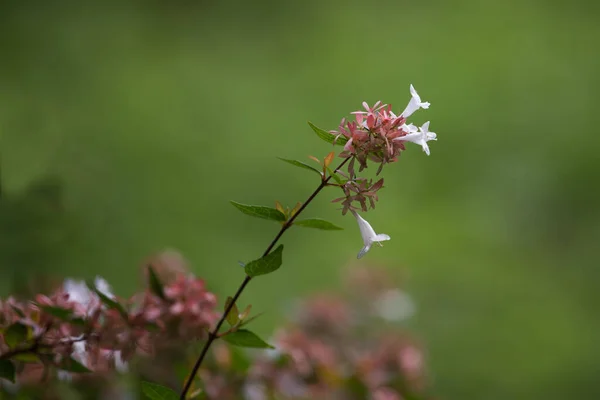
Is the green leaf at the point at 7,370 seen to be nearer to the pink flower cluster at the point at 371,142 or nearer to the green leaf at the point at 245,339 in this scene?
the green leaf at the point at 245,339

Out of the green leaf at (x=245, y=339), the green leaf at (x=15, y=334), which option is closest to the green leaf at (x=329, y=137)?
the green leaf at (x=245, y=339)

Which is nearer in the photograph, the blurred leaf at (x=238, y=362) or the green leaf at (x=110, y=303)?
the green leaf at (x=110, y=303)

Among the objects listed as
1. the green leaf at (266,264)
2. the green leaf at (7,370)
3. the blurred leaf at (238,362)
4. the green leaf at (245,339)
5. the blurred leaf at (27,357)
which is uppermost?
the blurred leaf at (238,362)

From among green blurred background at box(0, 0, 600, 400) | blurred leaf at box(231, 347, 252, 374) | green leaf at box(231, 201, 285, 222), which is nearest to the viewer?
green leaf at box(231, 201, 285, 222)

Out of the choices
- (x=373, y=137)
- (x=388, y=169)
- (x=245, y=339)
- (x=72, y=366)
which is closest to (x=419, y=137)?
(x=373, y=137)

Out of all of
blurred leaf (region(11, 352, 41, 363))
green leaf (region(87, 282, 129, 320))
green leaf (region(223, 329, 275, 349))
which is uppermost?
green leaf (region(223, 329, 275, 349))

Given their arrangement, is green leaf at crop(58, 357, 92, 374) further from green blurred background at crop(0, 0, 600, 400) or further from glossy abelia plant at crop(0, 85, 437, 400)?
green blurred background at crop(0, 0, 600, 400)

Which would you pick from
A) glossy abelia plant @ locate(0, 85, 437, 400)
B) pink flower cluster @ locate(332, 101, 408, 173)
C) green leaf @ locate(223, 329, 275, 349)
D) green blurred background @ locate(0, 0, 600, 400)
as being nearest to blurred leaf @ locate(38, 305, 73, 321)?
glossy abelia plant @ locate(0, 85, 437, 400)

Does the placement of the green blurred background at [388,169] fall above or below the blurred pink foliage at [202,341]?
above

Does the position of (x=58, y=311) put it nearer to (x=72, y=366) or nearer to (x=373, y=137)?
(x=72, y=366)
